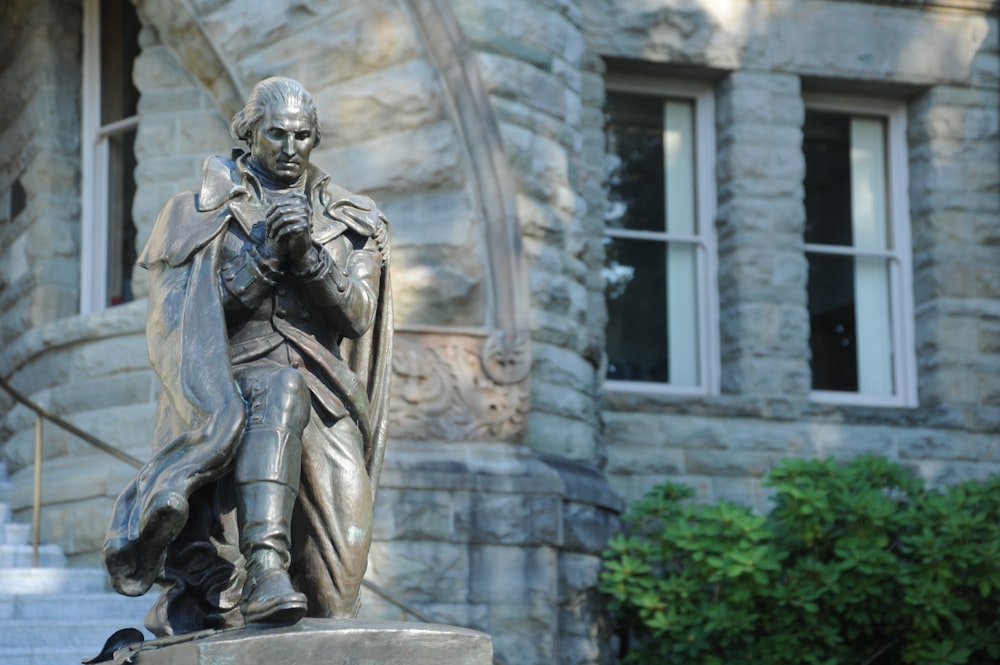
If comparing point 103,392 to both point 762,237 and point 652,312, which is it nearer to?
point 652,312

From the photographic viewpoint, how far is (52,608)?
8273mm

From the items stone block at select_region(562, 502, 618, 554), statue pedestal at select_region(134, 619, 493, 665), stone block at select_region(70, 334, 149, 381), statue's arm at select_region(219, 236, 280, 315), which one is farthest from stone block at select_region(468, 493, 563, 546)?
statue pedestal at select_region(134, 619, 493, 665)

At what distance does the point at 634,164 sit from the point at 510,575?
3.59 m

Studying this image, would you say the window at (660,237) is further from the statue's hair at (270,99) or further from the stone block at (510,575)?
the statue's hair at (270,99)

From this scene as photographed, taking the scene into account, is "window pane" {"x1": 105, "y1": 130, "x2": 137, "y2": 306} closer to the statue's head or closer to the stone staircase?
the stone staircase

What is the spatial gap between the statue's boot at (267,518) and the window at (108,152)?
224 inches

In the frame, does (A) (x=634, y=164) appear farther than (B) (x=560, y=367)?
Yes

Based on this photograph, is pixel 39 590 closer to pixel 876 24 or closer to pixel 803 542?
pixel 803 542

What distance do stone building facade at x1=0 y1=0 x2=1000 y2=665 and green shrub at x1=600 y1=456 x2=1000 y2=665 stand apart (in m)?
0.40

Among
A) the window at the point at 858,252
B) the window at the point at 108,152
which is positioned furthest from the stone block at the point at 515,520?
the window at the point at 858,252

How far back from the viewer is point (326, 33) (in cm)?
949

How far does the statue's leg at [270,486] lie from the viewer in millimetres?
5016

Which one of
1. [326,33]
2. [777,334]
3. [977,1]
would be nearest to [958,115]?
[977,1]

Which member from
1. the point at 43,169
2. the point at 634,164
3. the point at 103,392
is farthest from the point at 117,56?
the point at 634,164
